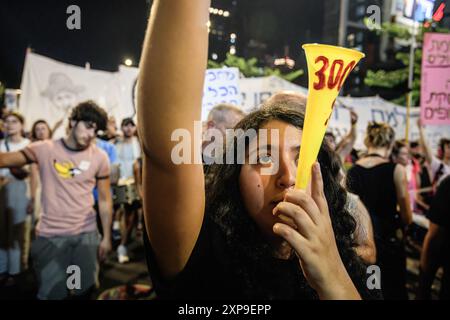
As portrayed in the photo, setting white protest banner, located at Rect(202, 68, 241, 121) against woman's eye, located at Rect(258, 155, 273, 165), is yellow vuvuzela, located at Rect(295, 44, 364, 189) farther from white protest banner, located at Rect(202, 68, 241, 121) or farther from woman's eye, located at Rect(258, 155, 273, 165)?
white protest banner, located at Rect(202, 68, 241, 121)

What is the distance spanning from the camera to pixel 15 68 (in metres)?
28.2

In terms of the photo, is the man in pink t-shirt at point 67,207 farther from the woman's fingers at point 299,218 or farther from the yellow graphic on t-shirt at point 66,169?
the woman's fingers at point 299,218

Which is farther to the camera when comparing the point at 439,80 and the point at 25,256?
the point at 439,80

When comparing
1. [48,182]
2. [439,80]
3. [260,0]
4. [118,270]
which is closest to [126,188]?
[118,270]

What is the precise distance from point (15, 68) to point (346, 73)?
33624mm

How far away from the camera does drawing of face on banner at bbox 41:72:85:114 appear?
5477mm

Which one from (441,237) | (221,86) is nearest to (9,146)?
(221,86)

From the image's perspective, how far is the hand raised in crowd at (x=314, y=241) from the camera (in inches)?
27.4

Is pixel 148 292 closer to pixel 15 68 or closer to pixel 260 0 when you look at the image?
pixel 260 0

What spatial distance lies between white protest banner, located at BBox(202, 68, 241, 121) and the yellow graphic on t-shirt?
5.60 ft

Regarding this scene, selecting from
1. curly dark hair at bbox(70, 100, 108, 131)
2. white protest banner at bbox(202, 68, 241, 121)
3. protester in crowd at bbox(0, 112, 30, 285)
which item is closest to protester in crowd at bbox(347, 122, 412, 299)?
white protest banner at bbox(202, 68, 241, 121)

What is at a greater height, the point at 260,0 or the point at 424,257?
the point at 260,0

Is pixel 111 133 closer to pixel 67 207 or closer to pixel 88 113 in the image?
pixel 88 113

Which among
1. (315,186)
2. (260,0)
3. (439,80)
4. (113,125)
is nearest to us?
(315,186)
